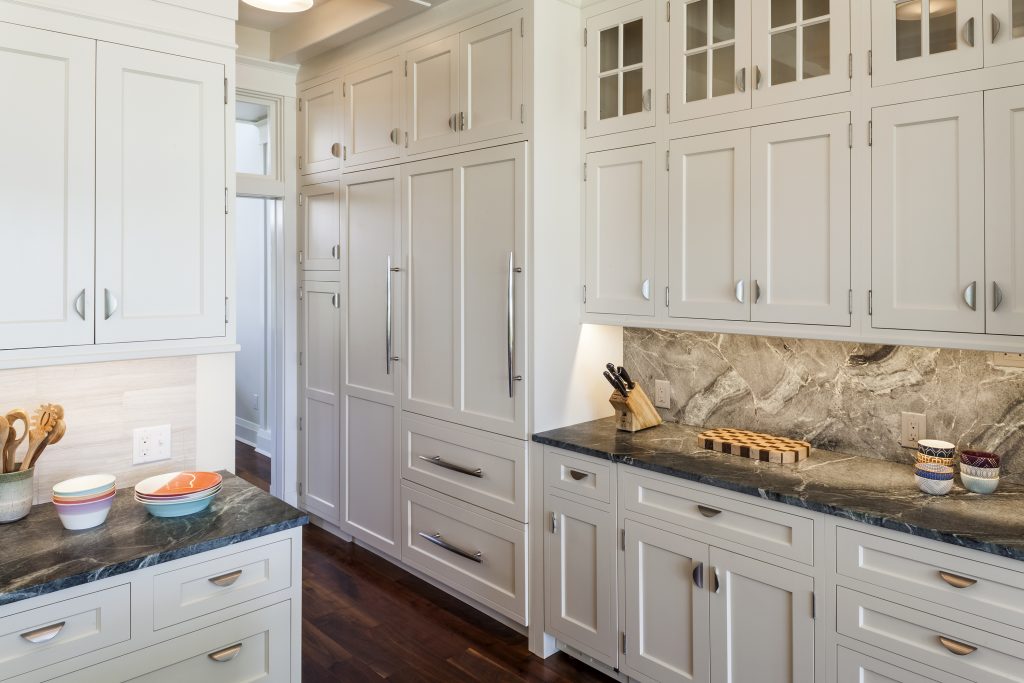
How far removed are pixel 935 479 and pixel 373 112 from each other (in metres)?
3.08

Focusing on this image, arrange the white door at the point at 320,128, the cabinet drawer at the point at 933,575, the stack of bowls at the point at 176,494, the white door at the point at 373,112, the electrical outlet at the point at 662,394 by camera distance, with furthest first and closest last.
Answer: the white door at the point at 320,128
the white door at the point at 373,112
the electrical outlet at the point at 662,394
the stack of bowls at the point at 176,494
the cabinet drawer at the point at 933,575

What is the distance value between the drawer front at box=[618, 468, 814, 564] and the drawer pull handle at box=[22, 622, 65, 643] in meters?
1.77

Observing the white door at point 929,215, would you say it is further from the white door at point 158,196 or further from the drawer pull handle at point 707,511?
the white door at point 158,196

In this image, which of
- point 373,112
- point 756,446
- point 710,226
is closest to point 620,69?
point 710,226

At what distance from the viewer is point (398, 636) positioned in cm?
311

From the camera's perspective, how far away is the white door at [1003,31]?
1942 mm

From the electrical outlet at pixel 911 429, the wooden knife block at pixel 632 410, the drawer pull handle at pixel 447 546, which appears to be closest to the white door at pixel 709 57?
the wooden knife block at pixel 632 410

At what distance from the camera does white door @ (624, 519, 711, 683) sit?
239 centimetres

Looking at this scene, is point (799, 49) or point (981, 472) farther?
point (799, 49)

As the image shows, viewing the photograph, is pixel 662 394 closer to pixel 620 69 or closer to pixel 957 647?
pixel 620 69

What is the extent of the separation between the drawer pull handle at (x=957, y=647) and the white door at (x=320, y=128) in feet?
11.7

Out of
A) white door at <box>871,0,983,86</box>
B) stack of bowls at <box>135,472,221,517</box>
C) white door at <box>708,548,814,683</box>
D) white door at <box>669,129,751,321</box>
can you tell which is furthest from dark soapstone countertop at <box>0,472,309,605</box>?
white door at <box>871,0,983,86</box>

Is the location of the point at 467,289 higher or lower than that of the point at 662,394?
higher

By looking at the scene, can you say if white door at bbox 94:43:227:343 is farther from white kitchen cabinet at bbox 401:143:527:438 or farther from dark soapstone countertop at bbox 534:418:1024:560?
dark soapstone countertop at bbox 534:418:1024:560
